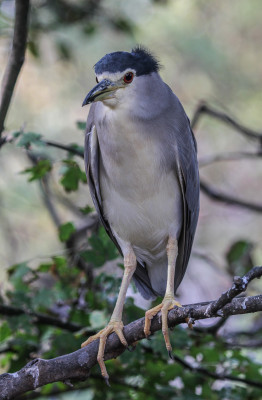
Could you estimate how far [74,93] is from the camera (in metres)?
8.15

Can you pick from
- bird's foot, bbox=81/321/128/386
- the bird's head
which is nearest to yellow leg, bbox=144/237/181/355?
bird's foot, bbox=81/321/128/386

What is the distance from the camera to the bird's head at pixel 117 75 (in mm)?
2814

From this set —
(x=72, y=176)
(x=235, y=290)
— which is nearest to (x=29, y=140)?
(x=72, y=176)

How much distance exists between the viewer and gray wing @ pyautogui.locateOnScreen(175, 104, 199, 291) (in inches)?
126

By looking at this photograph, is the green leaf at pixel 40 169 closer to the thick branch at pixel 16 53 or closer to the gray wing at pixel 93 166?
the gray wing at pixel 93 166

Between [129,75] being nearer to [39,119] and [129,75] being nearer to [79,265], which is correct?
[79,265]

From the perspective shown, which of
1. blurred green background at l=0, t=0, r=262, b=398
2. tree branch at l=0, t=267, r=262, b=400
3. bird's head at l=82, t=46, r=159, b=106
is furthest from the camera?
blurred green background at l=0, t=0, r=262, b=398

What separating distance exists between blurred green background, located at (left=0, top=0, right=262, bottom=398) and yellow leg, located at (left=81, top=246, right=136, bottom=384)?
7.02 ft

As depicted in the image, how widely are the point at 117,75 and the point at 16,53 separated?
0.47 meters

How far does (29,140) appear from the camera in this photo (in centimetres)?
295

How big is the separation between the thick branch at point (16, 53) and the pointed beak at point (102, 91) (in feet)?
1.26

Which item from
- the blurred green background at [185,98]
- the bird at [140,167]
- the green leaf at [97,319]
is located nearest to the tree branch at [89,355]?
the bird at [140,167]

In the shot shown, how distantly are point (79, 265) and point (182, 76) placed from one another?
5.56m

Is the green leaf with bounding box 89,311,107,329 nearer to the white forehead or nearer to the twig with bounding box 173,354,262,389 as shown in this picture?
the twig with bounding box 173,354,262,389
